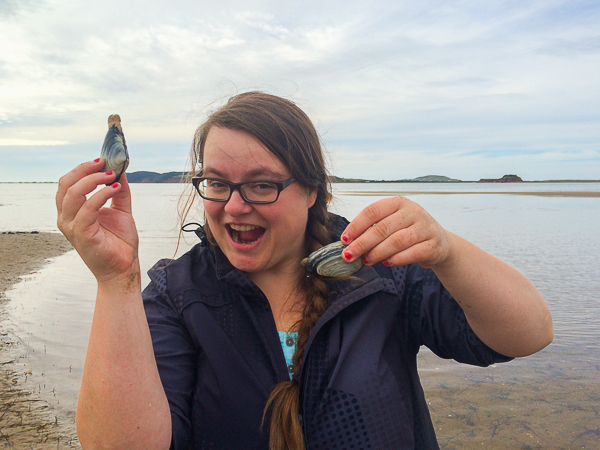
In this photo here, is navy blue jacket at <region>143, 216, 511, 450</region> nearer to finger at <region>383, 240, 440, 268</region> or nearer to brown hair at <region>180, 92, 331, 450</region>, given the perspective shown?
brown hair at <region>180, 92, 331, 450</region>

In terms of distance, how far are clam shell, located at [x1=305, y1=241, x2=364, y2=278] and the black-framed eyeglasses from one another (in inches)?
17.0

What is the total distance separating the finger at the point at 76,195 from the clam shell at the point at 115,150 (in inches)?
4.2

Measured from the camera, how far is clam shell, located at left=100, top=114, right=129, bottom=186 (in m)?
1.97

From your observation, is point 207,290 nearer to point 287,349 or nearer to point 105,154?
point 287,349

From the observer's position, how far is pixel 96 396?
6.01 ft

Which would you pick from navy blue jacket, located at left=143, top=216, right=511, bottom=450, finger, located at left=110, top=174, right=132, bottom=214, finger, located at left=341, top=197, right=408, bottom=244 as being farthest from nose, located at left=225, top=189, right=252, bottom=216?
finger, located at left=341, top=197, right=408, bottom=244

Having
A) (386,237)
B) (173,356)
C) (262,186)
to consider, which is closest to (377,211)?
(386,237)

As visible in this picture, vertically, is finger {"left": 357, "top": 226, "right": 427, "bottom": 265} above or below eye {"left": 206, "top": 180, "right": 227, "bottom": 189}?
below

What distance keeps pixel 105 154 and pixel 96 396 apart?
1061mm

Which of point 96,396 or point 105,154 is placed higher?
point 105,154

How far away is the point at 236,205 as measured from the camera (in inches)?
94.6

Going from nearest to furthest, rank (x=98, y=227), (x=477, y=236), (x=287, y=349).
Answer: (x=98, y=227) < (x=287, y=349) < (x=477, y=236)

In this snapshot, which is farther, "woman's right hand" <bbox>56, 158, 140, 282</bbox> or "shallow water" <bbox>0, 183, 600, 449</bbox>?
"shallow water" <bbox>0, 183, 600, 449</bbox>

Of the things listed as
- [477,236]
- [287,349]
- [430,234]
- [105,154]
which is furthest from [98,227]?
[477,236]
